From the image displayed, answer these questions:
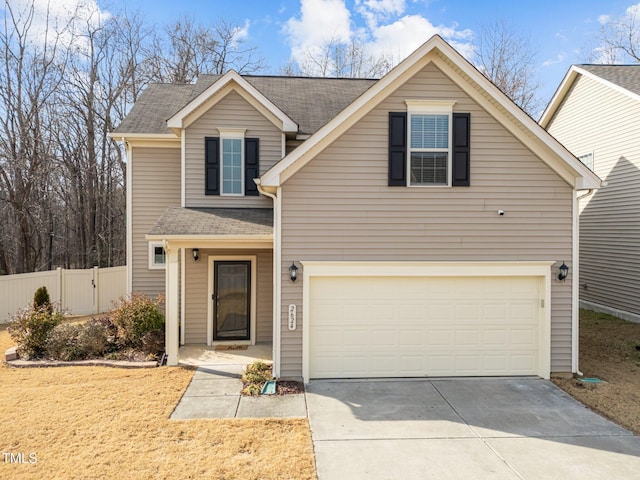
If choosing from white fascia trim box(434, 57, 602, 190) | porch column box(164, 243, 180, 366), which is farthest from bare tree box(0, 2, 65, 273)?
white fascia trim box(434, 57, 602, 190)

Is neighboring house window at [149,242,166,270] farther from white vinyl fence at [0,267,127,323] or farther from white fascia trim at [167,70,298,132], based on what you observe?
Result: white vinyl fence at [0,267,127,323]

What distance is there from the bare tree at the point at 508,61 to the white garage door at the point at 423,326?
60.5 ft

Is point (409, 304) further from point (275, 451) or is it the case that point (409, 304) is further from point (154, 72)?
point (154, 72)

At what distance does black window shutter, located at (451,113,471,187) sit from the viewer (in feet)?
24.8

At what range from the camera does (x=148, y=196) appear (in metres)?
10.7

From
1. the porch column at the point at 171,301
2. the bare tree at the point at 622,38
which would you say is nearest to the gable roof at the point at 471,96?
the porch column at the point at 171,301

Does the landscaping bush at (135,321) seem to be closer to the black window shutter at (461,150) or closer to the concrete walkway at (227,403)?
the concrete walkway at (227,403)

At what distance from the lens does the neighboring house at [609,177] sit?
37.8 ft

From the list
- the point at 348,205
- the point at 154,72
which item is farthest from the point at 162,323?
the point at 154,72

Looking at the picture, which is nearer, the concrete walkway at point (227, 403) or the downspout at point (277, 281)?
the concrete walkway at point (227, 403)

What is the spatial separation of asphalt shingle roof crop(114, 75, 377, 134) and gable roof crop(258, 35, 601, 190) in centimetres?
321

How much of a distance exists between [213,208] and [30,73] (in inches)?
614

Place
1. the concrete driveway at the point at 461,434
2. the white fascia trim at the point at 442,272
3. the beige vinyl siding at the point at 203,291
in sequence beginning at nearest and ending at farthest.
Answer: the concrete driveway at the point at 461,434, the white fascia trim at the point at 442,272, the beige vinyl siding at the point at 203,291

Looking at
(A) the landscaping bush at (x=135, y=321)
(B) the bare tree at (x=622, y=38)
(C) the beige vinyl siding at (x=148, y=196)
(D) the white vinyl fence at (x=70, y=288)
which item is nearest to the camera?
(A) the landscaping bush at (x=135, y=321)
